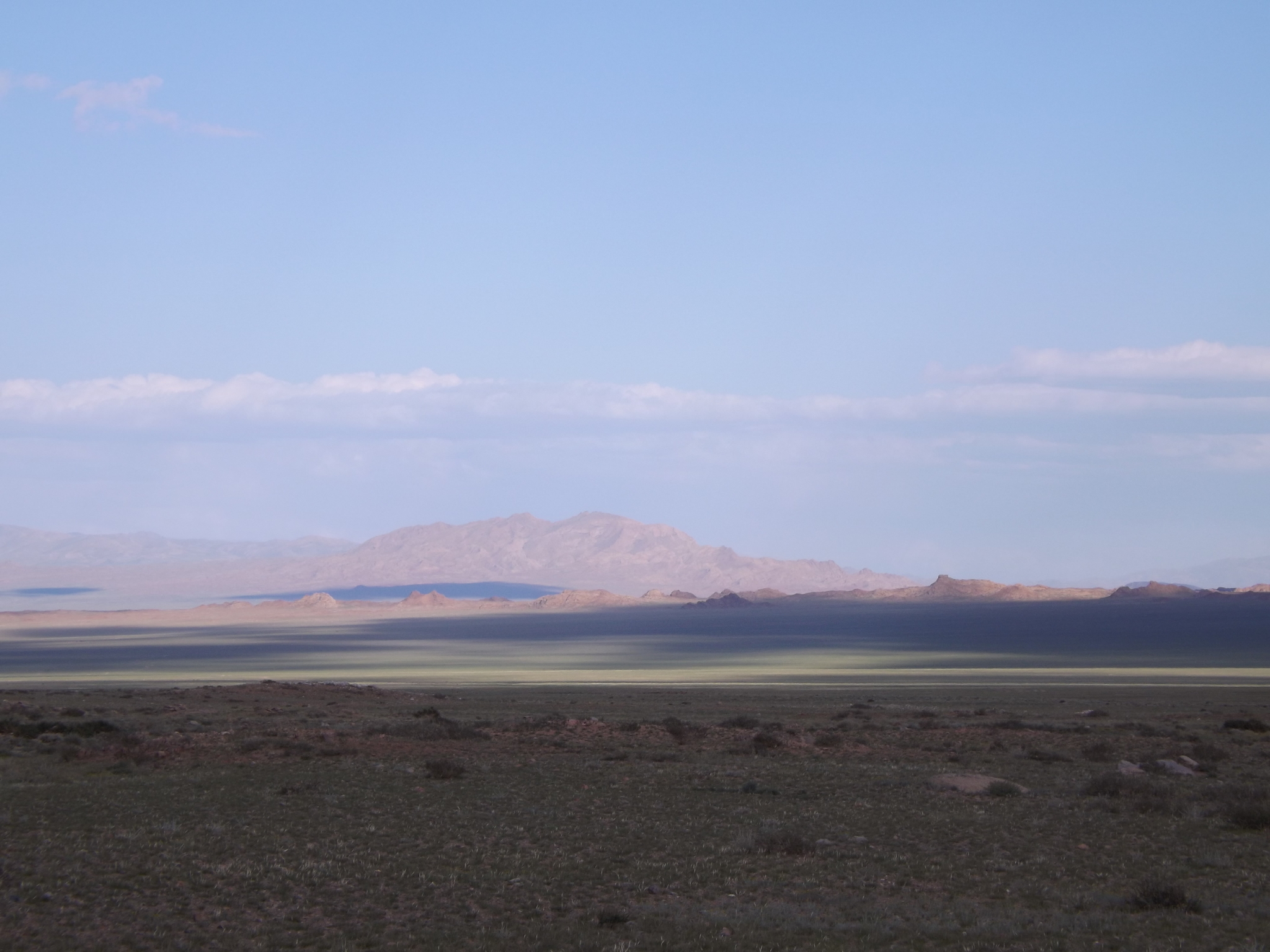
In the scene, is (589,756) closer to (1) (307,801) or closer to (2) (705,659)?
(1) (307,801)

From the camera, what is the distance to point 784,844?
506 inches

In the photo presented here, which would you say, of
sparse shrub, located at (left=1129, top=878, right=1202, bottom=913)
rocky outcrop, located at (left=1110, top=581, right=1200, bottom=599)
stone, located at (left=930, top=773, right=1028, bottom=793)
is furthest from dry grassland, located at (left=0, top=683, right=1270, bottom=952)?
rocky outcrop, located at (left=1110, top=581, right=1200, bottom=599)

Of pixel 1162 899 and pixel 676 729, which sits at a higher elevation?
pixel 1162 899

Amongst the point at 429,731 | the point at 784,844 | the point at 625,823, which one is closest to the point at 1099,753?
the point at 784,844

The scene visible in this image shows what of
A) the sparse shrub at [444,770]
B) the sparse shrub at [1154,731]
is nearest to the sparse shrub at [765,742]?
the sparse shrub at [444,770]

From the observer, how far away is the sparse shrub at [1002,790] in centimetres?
1673

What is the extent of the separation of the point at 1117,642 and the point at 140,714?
88461 millimetres

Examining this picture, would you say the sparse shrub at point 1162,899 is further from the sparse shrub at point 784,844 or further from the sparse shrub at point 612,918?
the sparse shrub at point 612,918

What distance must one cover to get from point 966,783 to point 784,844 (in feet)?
19.0

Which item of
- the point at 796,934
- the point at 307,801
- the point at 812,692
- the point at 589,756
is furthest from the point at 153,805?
the point at 812,692

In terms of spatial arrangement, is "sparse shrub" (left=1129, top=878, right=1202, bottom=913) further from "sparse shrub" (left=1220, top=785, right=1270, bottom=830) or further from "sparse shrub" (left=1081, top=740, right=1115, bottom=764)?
"sparse shrub" (left=1081, top=740, right=1115, bottom=764)

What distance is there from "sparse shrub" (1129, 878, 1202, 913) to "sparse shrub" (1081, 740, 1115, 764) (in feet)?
37.4

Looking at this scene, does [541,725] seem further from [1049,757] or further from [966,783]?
[966,783]

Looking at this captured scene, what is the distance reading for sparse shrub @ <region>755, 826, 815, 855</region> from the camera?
12.7 meters
